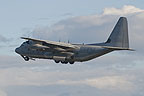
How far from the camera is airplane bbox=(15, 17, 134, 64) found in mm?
93750

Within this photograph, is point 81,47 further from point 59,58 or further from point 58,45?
point 59,58

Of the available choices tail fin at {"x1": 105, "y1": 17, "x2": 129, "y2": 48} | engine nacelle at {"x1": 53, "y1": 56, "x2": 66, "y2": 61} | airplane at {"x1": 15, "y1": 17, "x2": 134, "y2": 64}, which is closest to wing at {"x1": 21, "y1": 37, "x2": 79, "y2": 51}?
airplane at {"x1": 15, "y1": 17, "x2": 134, "y2": 64}

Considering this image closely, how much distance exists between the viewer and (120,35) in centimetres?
9438

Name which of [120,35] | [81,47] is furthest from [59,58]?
[120,35]

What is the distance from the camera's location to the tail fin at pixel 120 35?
9375cm

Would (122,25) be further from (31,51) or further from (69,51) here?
(31,51)

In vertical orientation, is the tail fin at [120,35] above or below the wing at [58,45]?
above

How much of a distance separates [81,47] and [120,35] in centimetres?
670

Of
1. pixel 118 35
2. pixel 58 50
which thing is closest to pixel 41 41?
pixel 58 50

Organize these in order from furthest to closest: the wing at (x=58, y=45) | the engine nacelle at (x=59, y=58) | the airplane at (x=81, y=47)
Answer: the engine nacelle at (x=59, y=58) → the wing at (x=58, y=45) → the airplane at (x=81, y=47)

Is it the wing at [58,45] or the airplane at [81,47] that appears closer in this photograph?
the airplane at [81,47]

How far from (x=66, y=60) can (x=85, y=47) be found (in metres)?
4.50

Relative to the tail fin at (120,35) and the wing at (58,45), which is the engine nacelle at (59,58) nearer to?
the wing at (58,45)

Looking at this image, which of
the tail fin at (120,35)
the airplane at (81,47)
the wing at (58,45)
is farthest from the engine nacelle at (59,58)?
the tail fin at (120,35)
